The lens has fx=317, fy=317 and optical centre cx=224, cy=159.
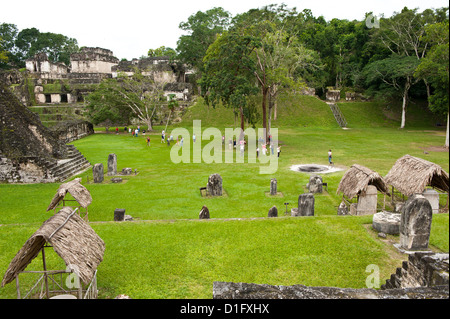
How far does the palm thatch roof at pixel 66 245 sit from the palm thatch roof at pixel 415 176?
10617 millimetres

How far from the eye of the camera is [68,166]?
60.4 ft

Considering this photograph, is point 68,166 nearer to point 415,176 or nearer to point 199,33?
point 415,176

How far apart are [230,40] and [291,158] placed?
975 cm

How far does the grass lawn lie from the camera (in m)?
7.27

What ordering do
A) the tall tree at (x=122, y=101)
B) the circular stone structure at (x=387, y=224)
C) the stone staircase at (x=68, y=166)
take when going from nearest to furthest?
the circular stone structure at (x=387, y=224) < the stone staircase at (x=68, y=166) < the tall tree at (x=122, y=101)

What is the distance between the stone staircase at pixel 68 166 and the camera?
16844 millimetres

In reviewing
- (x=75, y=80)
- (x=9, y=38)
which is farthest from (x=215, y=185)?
(x=9, y=38)

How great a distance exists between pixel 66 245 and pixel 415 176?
1158 cm

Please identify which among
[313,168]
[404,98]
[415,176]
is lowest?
[313,168]

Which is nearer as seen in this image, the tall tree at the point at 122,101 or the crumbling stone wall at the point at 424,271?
the crumbling stone wall at the point at 424,271

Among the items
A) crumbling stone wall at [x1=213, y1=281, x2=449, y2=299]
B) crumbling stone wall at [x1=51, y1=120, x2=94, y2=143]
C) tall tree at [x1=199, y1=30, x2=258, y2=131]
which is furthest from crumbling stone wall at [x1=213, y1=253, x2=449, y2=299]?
crumbling stone wall at [x1=51, y1=120, x2=94, y2=143]

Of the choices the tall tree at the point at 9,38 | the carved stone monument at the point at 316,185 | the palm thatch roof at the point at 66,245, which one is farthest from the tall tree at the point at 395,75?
the tall tree at the point at 9,38

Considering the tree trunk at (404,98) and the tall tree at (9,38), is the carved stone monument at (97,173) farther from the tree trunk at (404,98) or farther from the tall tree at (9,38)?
the tall tree at (9,38)
